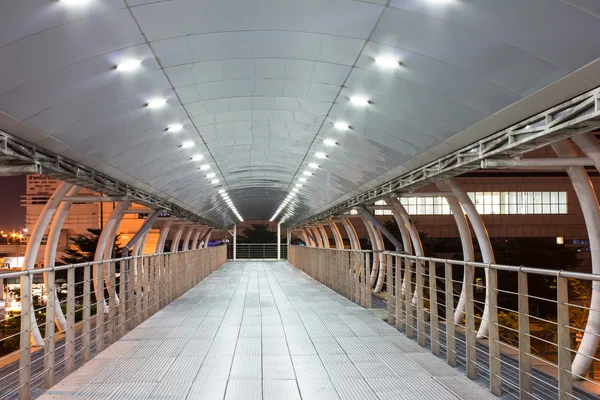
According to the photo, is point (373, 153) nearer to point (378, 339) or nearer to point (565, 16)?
point (378, 339)

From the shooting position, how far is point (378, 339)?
9680mm

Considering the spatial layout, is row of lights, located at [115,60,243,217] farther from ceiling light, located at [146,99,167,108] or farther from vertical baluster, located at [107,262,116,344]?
vertical baluster, located at [107,262,116,344]

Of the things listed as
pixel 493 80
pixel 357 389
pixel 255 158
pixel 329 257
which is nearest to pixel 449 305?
pixel 357 389

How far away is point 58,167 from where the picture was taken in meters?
10.4

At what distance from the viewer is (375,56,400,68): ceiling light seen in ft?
25.4

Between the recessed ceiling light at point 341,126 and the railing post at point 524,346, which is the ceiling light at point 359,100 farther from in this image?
the railing post at point 524,346

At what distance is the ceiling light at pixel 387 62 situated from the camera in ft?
25.4

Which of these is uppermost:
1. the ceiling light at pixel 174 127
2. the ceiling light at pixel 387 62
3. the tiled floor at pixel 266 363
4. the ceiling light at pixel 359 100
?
the ceiling light at pixel 387 62

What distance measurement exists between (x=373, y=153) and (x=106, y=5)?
26.4 feet

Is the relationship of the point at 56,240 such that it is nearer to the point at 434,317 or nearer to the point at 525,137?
the point at 434,317

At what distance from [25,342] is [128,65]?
3596mm

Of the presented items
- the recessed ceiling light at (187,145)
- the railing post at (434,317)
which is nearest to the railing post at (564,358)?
the railing post at (434,317)

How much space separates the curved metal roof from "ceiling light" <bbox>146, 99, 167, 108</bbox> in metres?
0.11

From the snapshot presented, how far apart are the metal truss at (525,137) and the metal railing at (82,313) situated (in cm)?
537
